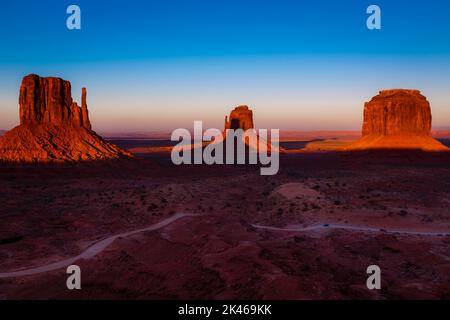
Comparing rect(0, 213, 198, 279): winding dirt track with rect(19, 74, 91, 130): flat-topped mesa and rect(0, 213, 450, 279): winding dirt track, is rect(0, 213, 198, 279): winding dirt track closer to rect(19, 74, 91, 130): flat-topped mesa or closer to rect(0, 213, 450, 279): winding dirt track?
rect(0, 213, 450, 279): winding dirt track

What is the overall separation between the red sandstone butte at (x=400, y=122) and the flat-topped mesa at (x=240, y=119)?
2999 centimetres

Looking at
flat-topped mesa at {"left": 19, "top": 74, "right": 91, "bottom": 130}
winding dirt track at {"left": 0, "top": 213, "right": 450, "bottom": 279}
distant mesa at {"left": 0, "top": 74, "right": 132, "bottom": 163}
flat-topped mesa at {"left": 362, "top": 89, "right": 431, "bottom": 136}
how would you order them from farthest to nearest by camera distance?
flat-topped mesa at {"left": 362, "top": 89, "right": 431, "bottom": 136}, flat-topped mesa at {"left": 19, "top": 74, "right": 91, "bottom": 130}, distant mesa at {"left": 0, "top": 74, "right": 132, "bottom": 163}, winding dirt track at {"left": 0, "top": 213, "right": 450, "bottom": 279}

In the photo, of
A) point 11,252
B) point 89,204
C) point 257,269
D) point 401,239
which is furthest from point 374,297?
point 89,204

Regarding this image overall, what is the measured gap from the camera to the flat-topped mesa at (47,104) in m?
61.0

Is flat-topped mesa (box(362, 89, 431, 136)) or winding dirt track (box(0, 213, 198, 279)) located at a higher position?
flat-topped mesa (box(362, 89, 431, 136))

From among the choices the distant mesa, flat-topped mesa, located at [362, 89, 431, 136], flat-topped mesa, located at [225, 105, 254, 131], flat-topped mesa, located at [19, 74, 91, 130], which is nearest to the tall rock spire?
the distant mesa

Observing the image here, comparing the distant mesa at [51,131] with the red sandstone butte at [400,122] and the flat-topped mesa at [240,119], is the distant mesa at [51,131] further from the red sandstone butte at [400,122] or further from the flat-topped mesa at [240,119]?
the red sandstone butte at [400,122]

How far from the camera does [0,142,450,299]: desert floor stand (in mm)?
13078

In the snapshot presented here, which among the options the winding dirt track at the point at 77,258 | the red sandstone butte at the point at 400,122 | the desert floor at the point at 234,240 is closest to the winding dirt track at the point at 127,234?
the winding dirt track at the point at 77,258

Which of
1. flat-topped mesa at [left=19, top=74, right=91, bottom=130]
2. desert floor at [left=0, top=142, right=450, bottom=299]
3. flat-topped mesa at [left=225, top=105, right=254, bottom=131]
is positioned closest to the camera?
desert floor at [left=0, top=142, right=450, bottom=299]

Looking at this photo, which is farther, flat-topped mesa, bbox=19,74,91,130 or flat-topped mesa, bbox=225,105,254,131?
flat-topped mesa, bbox=225,105,254,131

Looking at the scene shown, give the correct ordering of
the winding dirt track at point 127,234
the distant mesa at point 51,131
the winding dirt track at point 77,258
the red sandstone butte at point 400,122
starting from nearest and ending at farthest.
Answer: the winding dirt track at point 77,258, the winding dirt track at point 127,234, the distant mesa at point 51,131, the red sandstone butte at point 400,122

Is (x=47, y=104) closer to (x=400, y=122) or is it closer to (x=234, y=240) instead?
(x=234, y=240)

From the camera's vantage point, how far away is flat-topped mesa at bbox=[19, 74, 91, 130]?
61000 mm
